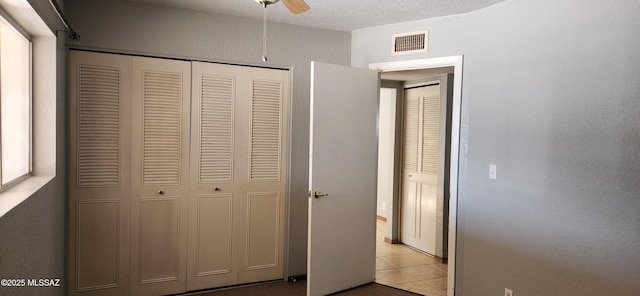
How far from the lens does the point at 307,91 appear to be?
3.65m

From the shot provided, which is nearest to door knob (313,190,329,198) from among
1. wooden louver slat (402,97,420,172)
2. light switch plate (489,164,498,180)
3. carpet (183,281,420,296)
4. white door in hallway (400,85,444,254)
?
carpet (183,281,420,296)

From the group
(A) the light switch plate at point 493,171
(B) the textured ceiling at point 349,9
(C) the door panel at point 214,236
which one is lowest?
(C) the door panel at point 214,236

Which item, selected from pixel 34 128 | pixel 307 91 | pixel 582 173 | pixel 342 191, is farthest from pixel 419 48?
pixel 34 128

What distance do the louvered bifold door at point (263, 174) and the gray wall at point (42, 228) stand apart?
51.8 inches

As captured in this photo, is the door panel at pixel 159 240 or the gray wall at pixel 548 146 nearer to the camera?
the gray wall at pixel 548 146

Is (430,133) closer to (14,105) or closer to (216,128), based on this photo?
(216,128)

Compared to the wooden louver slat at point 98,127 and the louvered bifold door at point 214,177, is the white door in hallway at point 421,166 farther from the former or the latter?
the wooden louver slat at point 98,127

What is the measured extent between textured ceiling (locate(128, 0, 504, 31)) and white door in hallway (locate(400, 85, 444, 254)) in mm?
1376

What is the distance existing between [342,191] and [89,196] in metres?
1.94

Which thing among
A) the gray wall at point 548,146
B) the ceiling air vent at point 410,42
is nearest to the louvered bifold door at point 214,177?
the ceiling air vent at point 410,42

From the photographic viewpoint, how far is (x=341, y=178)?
11.0ft

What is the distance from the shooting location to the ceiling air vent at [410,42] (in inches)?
132

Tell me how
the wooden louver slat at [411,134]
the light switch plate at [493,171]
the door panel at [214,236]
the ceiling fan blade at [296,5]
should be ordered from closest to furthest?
the ceiling fan blade at [296,5], the light switch plate at [493,171], the door panel at [214,236], the wooden louver slat at [411,134]

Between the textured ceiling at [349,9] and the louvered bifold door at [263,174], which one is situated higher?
the textured ceiling at [349,9]
